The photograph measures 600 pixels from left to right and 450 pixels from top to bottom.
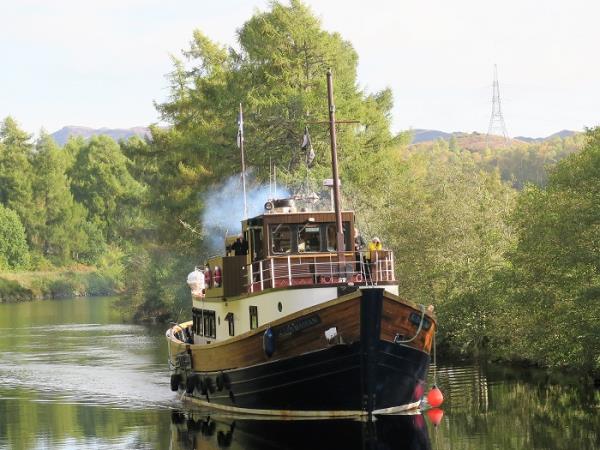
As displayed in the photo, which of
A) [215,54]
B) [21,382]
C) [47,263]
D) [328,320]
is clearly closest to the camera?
[328,320]

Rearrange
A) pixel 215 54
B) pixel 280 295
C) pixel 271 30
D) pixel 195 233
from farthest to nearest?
pixel 215 54 → pixel 195 233 → pixel 271 30 → pixel 280 295

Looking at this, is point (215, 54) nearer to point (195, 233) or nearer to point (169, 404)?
point (195, 233)

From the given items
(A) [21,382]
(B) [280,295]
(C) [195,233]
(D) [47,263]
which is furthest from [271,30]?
(D) [47,263]

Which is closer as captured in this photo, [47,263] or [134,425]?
[134,425]

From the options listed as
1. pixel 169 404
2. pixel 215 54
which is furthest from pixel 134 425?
pixel 215 54

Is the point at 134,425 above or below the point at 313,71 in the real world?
below

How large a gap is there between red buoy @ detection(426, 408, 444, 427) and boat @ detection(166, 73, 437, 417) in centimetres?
61

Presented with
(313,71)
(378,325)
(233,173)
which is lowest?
(378,325)

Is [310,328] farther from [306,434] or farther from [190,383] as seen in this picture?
[190,383]

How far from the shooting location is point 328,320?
3197cm

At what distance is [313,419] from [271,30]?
1486 inches

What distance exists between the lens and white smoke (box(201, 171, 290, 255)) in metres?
67.1

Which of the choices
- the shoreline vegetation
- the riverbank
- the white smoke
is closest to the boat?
the shoreline vegetation

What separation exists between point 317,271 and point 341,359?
3.85 m
